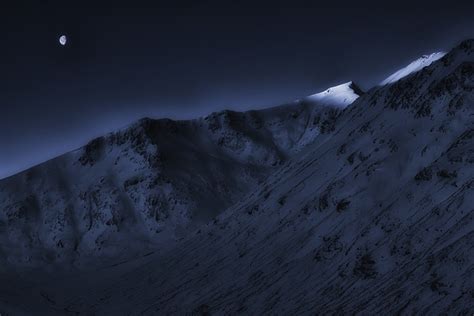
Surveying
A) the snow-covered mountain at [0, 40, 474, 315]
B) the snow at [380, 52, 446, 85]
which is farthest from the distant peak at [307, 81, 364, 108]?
the snow-covered mountain at [0, 40, 474, 315]

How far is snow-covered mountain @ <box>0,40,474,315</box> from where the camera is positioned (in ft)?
185

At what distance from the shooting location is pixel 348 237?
232ft

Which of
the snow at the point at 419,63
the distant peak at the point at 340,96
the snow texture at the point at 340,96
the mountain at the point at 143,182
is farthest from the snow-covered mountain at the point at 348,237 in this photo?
the distant peak at the point at 340,96

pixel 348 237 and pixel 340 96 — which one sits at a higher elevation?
pixel 340 96

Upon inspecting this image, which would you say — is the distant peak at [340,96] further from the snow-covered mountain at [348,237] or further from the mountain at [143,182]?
the snow-covered mountain at [348,237]

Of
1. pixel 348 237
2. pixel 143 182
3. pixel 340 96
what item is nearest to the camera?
pixel 348 237

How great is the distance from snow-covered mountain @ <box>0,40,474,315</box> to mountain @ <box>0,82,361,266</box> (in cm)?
2726

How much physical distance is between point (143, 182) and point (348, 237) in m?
93.2

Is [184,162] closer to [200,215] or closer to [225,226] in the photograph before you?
[200,215]

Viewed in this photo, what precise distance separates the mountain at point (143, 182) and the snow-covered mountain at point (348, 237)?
27260mm

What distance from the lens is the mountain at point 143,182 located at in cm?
14050

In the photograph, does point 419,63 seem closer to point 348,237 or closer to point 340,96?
point 340,96

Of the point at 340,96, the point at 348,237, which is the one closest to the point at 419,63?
the point at 340,96

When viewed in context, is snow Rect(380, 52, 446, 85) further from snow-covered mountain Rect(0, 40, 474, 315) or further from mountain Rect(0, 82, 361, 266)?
snow-covered mountain Rect(0, 40, 474, 315)
